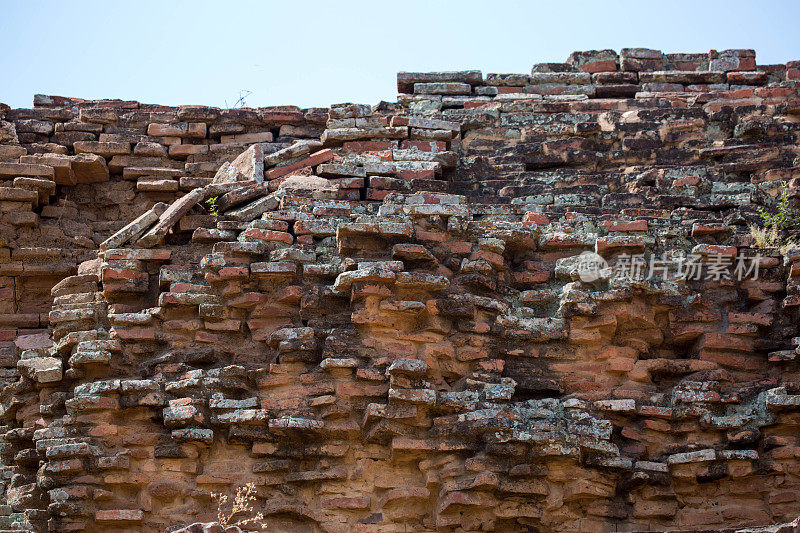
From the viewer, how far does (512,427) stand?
6.29 m

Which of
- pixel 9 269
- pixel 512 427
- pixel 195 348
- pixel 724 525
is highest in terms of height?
pixel 9 269

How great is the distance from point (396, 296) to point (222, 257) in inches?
45.2

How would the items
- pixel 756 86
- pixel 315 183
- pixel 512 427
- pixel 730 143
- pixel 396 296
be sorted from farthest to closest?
pixel 756 86, pixel 730 143, pixel 315 183, pixel 396 296, pixel 512 427

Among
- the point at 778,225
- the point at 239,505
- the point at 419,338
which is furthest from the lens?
the point at 778,225

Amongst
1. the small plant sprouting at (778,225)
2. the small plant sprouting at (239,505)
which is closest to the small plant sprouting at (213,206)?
the small plant sprouting at (239,505)

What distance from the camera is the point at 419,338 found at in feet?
21.8

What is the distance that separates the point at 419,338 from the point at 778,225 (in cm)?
266

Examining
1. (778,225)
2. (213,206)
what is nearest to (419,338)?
(213,206)

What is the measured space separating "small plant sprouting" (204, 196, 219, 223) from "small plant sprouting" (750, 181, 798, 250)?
141 inches

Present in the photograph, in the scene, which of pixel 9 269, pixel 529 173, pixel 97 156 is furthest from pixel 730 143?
pixel 9 269

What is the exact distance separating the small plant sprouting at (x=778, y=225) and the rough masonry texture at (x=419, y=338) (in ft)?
0.24

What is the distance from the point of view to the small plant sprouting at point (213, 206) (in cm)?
744

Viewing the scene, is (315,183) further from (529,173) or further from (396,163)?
(529,173)

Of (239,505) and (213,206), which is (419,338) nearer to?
(239,505)
